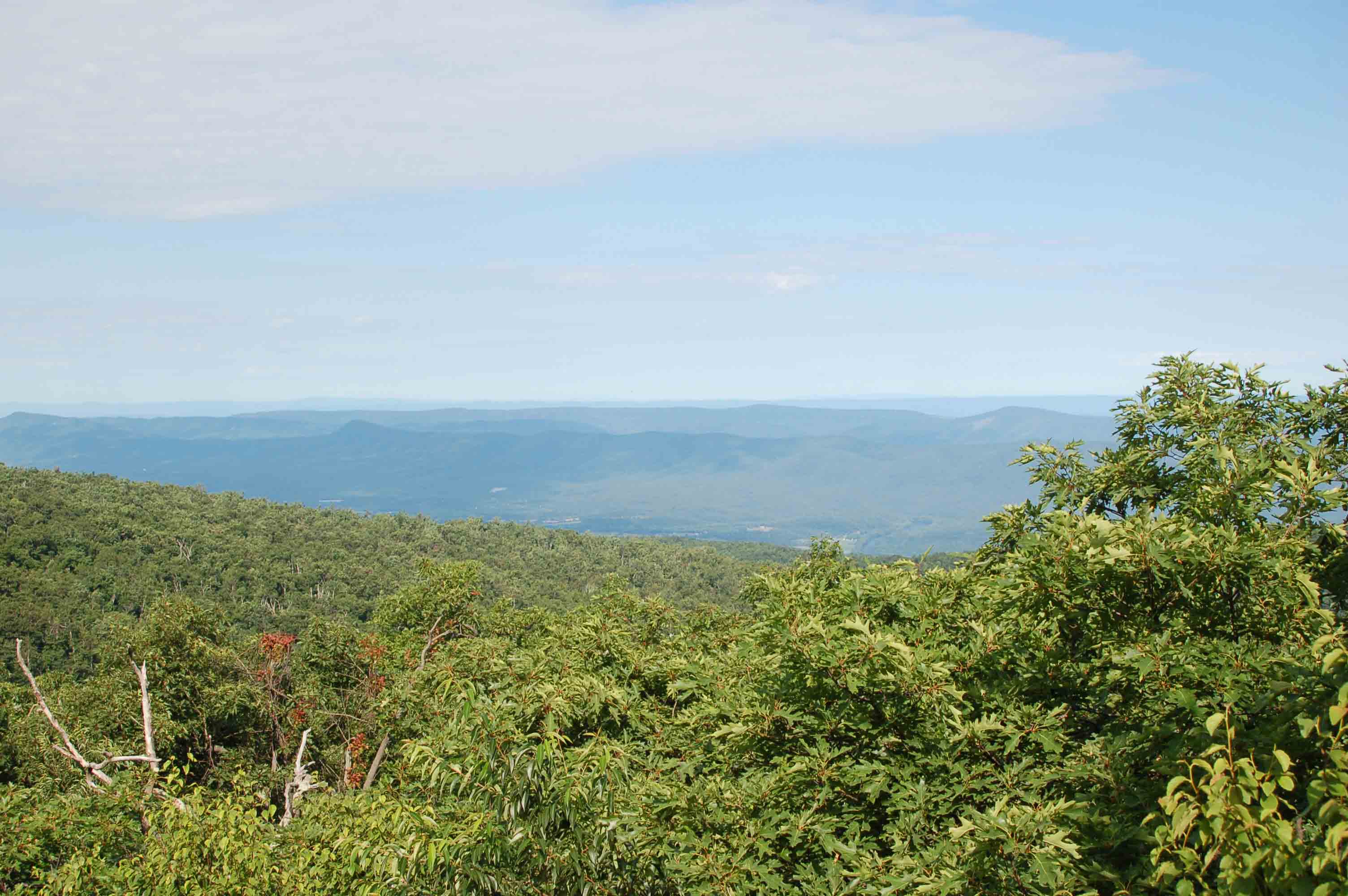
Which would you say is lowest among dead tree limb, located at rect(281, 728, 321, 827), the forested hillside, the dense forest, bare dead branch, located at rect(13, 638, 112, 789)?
the forested hillside

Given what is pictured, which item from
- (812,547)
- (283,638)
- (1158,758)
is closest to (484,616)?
(283,638)

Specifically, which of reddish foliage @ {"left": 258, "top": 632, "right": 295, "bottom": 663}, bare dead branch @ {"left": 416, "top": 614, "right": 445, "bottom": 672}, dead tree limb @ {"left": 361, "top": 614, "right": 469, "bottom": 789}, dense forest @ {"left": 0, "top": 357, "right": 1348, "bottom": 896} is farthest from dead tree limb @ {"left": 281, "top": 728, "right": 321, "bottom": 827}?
reddish foliage @ {"left": 258, "top": 632, "right": 295, "bottom": 663}

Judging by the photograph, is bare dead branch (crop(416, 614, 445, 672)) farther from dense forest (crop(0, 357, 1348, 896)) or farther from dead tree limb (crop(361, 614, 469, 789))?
dense forest (crop(0, 357, 1348, 896))

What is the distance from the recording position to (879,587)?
31.4 ft

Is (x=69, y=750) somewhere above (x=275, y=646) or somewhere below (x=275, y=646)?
above

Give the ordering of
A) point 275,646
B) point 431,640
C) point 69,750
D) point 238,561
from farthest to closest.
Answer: point 238,561
point 431,640
point 275,646
point 69,750

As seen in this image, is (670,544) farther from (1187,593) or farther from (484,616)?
(1187,593)

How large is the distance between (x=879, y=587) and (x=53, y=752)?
22.2 metres

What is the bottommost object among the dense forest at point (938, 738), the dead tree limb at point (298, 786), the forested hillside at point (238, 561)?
the forested hillside at point (238, 561)

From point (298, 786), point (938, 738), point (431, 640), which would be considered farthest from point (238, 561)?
point (938, 738)

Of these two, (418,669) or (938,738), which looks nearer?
(938,738)

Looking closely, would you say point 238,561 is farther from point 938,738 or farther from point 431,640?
point 938,738

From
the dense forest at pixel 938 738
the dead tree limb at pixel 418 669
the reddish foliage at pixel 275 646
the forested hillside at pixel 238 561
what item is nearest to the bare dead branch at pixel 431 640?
the dead tree limb at pixel 418 669

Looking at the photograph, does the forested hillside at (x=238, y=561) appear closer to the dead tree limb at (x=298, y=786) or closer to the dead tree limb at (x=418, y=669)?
the dead tree limb at (x=418, y=669)
